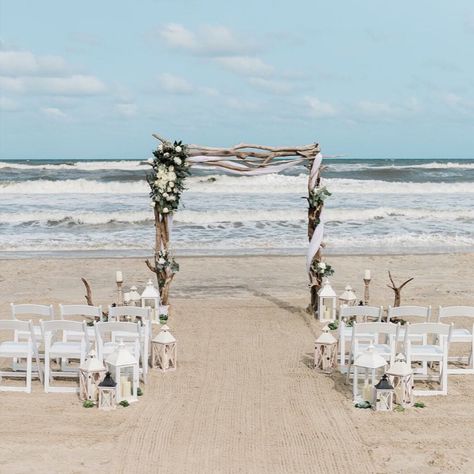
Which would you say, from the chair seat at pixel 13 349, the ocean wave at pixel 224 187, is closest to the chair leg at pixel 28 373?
the chair seat at pixel 13 349

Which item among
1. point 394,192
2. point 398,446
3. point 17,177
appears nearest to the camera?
point 398,446

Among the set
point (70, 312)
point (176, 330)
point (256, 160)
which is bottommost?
point (176, 330)

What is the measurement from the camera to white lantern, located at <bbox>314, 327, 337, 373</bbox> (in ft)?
31.6

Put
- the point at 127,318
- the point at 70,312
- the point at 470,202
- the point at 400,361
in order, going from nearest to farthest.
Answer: the point at 400,361, the point at 70,312, the point at 127,318, the point at 470,202

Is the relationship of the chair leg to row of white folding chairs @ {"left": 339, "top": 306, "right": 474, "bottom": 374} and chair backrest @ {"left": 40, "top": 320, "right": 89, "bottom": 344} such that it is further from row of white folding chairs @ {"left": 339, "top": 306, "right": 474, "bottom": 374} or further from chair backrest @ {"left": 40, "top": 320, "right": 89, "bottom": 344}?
row of white folding chairs @ {"left": 339, "top": 306, "right": 474, "bottom": 374}

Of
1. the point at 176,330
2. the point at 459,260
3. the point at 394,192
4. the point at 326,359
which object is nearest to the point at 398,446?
the point at 326,359

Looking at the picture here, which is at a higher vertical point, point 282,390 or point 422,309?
point 422,309

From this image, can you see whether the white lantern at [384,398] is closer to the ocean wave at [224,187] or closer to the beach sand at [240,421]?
the beach sand at [240,421]

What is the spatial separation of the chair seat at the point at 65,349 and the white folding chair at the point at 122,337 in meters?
0.25

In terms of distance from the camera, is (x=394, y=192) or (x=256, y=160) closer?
(x=256, y=160)

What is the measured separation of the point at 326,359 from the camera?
9.66m

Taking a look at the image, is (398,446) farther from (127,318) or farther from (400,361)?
(127,318)

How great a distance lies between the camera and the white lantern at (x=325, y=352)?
31.6 ft

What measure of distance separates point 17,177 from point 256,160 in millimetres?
46763
